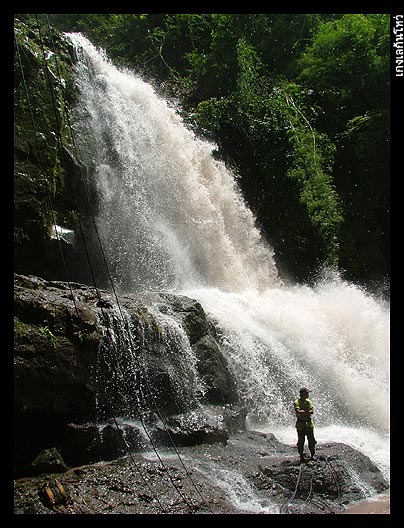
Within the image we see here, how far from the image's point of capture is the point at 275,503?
6.79 m

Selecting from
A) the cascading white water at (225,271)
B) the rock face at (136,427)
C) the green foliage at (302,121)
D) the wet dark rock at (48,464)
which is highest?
the green foliage at (302,121)

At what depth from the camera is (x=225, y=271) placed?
50.0 ft

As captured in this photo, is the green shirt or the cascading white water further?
the cascading white water

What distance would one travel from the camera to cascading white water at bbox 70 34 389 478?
10.9 meters

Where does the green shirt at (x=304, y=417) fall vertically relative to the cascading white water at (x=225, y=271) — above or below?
below

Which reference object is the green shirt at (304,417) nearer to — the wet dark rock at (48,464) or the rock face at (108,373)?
the rock face at (108,373)

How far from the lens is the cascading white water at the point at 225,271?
10.9 meters

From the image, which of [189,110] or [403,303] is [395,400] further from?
[189,110]

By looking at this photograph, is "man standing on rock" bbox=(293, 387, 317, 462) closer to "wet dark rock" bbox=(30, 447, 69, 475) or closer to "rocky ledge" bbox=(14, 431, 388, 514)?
"rocky ledge" bbox=(14, 431, 388, 514)

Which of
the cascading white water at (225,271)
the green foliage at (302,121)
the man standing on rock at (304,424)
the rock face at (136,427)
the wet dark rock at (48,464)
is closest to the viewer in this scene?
the rock face at (136,427)

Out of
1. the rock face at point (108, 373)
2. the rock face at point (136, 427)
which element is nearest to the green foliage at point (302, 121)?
the rock face at point (108, 373)

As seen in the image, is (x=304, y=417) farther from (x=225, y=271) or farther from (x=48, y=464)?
(x=225, y=271)

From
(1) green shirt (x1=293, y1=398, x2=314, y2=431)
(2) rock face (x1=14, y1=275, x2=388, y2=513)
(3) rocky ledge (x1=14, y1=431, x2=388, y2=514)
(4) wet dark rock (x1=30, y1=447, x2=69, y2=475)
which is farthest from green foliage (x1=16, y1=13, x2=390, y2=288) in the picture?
(4) wet dark rock (x1=30, y1=447, x2=69, y2=475)

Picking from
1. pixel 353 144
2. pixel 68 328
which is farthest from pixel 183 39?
pixel 68 328
